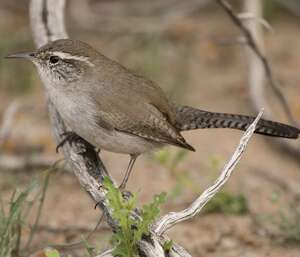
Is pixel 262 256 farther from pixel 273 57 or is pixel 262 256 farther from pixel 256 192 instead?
pixel 273 57

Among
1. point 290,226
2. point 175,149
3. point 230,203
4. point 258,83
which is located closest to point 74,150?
point 290,226

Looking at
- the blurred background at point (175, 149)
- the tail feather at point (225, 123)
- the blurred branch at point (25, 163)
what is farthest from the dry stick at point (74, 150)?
the blurred branch at point (25, 163)

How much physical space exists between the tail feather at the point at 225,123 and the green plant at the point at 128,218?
1.41m

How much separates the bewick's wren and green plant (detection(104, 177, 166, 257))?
106 centimetres

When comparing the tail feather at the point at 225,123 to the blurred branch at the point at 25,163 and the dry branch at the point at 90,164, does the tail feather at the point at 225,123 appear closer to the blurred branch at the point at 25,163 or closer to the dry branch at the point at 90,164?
the dry branch at the point at 90,164

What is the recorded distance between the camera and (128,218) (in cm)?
364

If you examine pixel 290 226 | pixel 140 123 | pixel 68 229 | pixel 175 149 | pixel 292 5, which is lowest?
pixel 175 149

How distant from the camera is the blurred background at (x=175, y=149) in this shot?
5629mm

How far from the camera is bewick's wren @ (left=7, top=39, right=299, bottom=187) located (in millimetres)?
4609

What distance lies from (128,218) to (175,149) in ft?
11.8

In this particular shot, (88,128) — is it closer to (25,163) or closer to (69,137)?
(69,137)

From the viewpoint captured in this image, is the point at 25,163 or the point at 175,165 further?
the point at 25,163

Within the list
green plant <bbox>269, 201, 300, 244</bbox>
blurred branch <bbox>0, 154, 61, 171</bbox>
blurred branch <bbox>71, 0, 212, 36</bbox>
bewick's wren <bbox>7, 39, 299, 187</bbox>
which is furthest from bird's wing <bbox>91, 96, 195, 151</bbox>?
blurred branch <bbox>71, 0, 212, 36</bbox>

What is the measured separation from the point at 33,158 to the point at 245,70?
3.40 metres
